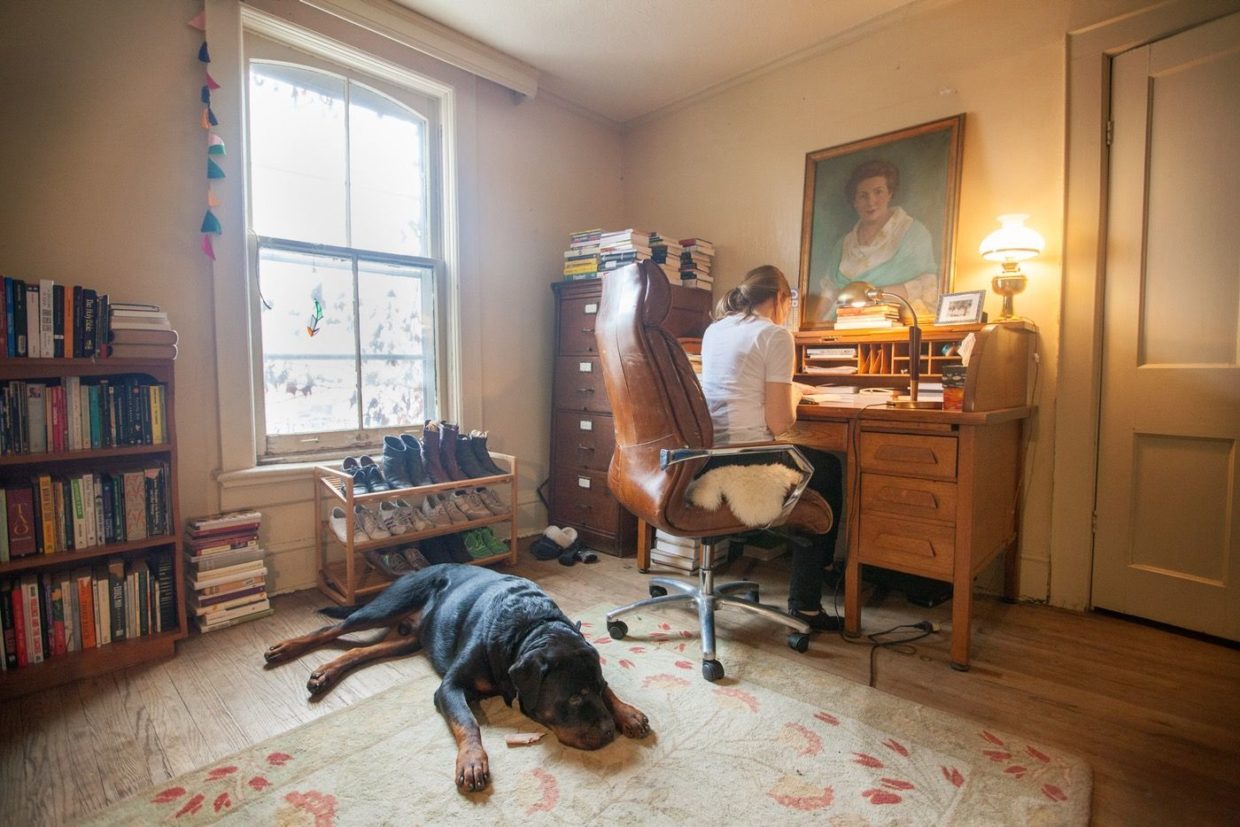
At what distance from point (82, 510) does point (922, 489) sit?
107 inches

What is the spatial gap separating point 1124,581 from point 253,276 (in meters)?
3.71

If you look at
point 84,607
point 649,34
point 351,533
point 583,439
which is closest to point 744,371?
point 583,439

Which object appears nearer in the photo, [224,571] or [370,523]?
[224,571]

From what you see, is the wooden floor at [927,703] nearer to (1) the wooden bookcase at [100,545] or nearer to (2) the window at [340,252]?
(1) the wooden bookcase at [100,545]

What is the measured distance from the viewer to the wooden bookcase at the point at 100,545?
182 cm

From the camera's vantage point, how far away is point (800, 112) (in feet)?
10.4

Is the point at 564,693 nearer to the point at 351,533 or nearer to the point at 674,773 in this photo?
the point at 674,773

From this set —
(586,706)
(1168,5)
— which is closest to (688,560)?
(586,706)

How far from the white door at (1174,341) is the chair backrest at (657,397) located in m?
1.66

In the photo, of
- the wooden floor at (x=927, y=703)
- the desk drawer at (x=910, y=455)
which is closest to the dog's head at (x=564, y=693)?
the wooden floor at (x=927, y=703)

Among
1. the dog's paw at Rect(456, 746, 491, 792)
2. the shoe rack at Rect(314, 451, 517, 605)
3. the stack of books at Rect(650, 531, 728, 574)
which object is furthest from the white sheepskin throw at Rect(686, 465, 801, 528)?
the shoe rack at Rect(314, 451, 517, 605)

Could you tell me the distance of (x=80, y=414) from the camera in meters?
1.94

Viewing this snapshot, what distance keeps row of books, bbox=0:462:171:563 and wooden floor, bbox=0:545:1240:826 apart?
435 mm

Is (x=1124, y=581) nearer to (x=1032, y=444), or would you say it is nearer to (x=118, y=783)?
(x=1032, y=444)
